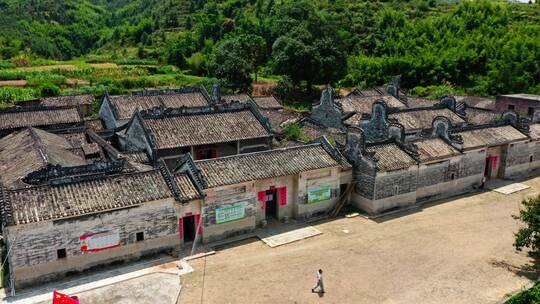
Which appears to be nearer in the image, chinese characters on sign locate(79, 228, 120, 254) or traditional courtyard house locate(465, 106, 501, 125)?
chinese characters on sign locate(79, 228, 120, 254)

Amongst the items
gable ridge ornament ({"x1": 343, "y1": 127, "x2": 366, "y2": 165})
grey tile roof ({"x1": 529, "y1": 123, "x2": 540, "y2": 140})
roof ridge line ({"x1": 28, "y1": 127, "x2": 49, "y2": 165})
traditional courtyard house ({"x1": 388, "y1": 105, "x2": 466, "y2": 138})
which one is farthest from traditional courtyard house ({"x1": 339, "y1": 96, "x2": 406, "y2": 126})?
roof ridge line ({"x1": 28, "y1": 127, "x2": 49, "y2": 165})

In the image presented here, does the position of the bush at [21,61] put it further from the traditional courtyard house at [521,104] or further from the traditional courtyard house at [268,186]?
the traditional courtyard house at [521,104]

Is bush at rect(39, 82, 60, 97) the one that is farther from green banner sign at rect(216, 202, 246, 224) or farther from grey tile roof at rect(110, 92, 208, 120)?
green banner sign at rect(216, 202, 246, 224)

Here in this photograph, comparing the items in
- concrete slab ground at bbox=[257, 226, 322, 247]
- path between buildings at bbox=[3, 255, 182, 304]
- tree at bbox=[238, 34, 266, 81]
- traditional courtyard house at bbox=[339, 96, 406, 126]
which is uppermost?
tree at bbox=[238, 34, 266, 81]

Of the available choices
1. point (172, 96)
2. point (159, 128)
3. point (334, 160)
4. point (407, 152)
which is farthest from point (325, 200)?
point (172, 96)

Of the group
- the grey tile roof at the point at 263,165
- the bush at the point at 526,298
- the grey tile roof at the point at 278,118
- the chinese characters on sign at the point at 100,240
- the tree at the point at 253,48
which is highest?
the tree at the point at 253,48

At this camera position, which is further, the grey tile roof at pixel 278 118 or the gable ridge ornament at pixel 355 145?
the grey tile roof at pixel 278 118

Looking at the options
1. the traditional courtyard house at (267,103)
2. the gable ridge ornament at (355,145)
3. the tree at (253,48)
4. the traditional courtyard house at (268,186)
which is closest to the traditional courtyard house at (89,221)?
the traditional courtyard house at (268,186)
